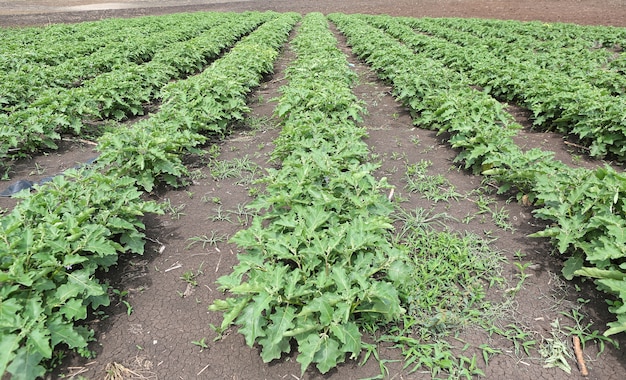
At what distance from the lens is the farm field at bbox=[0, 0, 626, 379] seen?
93.9 inches

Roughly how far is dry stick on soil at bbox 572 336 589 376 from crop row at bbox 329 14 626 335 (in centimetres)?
25

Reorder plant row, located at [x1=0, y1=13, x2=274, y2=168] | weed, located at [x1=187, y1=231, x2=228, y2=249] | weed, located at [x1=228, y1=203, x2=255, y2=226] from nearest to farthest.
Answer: weed, located at [x1=187, y1=231, x2=228, y2=249] < weed, located at [x1=228, y1=203, x2=255, y2=226] < plant row, located at [x1=0, y1=13, x2=274, y2=168]

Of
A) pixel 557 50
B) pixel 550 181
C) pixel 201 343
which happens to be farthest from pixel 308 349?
pixel 557 50

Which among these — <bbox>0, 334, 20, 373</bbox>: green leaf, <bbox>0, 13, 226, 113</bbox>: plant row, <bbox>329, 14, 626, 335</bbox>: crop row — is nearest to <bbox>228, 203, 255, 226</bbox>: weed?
<bbox>0, 334, 20, 373</bbox>: green leaf

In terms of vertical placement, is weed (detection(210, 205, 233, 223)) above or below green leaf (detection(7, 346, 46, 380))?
below

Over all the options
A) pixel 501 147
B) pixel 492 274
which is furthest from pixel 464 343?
pixel 501 147

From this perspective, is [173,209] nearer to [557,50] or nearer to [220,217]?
[220,217]

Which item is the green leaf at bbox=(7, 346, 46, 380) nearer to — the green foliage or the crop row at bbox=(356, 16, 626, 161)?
the green foliage

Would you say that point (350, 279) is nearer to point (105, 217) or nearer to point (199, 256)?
point (199, 256)

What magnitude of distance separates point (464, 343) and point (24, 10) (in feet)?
149

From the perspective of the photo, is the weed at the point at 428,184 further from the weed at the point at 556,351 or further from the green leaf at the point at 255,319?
the green leaf at the point at 255,319

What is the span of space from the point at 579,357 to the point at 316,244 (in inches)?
76.9

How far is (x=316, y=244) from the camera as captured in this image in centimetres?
266

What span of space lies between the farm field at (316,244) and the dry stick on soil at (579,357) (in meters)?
0.02
